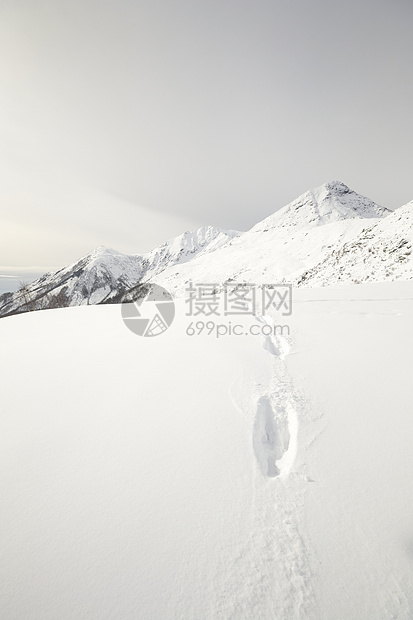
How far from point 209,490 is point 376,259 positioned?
19206 millimetres

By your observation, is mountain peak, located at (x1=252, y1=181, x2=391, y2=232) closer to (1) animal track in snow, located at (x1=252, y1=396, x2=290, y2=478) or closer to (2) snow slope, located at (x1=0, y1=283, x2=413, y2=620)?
(2) snow slope, located at (x1=0, y1=283, x2=413, y2=620)

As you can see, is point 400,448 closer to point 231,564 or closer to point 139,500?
point 231,564

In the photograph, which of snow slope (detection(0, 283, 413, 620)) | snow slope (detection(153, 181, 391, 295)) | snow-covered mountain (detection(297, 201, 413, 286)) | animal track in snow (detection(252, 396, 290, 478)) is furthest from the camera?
snow slope (detection(153, 181, 391, 295))

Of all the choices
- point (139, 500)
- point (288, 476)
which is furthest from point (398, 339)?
point (139, 500)

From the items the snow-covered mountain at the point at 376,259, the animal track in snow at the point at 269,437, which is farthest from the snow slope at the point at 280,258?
the animal track in snow at the point at 269,437

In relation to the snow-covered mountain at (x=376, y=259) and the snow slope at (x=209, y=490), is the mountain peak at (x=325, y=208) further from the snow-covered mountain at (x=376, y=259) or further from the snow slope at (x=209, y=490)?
the snow slope at (x=209, y=490)

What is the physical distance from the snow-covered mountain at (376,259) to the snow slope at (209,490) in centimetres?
1353

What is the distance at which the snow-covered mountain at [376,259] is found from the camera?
45.8 feet

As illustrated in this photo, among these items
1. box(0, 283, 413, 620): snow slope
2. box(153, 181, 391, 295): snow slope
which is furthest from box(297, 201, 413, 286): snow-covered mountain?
box(0, 283, 413, 620): snow slope

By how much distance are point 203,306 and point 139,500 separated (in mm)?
6528

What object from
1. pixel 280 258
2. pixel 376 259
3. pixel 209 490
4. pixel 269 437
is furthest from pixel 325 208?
pixel 209 490

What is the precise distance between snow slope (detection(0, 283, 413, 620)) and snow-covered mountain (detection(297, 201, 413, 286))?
13527mm

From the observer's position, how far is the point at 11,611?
1271mm

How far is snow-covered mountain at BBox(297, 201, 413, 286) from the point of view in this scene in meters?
14.0
